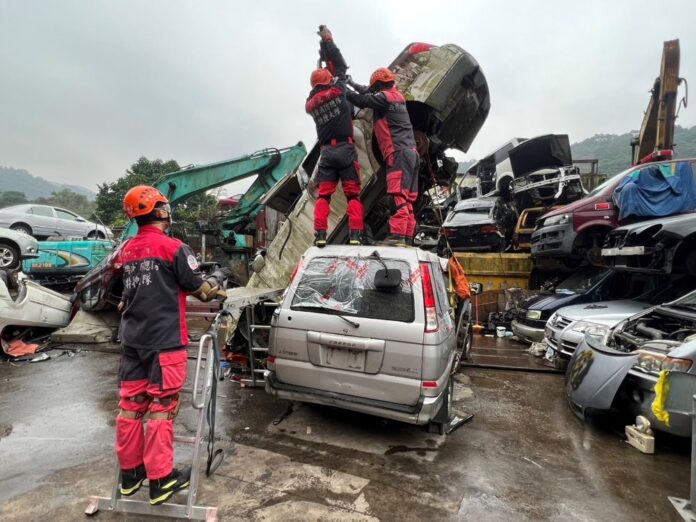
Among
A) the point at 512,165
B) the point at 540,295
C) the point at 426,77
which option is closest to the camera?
the point at 426,77

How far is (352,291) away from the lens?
333 centimetres

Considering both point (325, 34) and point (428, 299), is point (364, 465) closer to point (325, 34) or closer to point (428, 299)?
point (428, 299)

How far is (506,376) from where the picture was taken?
5434 millimetres

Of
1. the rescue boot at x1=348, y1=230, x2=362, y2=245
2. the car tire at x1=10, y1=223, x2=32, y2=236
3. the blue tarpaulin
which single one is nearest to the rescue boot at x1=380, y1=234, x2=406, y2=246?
the rescue boot at x1=348, y1=230, x2=362, y2=245

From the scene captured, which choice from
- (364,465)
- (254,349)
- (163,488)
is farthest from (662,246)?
(163,488)

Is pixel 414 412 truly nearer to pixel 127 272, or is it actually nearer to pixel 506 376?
pixel 127 272

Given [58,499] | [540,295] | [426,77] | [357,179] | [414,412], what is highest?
[426,77]

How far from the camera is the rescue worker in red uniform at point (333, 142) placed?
4641mm

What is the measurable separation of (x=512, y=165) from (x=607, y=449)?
10868mm

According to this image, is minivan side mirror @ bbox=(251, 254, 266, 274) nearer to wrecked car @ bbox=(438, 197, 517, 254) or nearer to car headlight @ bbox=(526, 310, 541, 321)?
car headlight @ bbox=(526, 310, 541, 321)

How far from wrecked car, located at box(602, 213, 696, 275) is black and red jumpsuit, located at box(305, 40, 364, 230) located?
405cm

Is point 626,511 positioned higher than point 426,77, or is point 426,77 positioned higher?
point 426,77

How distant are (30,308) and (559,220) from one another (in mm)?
9255

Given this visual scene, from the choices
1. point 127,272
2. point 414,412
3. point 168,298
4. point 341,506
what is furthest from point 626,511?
point 127,272
